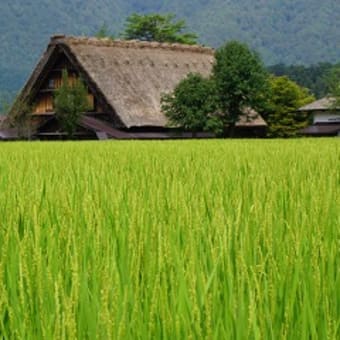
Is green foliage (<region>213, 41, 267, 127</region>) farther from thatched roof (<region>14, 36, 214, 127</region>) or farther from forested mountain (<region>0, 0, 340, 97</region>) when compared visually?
forested mountain (<region>0, 0, 340, 97</region>)

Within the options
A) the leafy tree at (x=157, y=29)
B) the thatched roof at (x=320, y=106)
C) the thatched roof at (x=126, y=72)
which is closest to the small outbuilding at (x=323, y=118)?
the thatched roof at (x=320, y=106)

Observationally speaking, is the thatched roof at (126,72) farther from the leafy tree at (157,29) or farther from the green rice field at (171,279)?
the green rice field at (171,279)

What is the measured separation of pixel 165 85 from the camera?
3003 cm

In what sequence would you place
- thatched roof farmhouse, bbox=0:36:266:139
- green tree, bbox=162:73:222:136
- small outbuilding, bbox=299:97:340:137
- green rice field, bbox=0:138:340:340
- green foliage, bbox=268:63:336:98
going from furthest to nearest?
1. green foliage, bbox=268:63:336:98
2. small outbuilding, bbox=299:97:340:137
3. thatched roof farmhouse, bbox=0:36:266:139
4. green tree, bbox=162:73:222:136
5. green rice field, bbox=0:138:340:340

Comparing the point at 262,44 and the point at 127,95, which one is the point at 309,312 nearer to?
the point at 127,95

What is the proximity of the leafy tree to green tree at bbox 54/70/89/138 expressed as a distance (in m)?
19.3

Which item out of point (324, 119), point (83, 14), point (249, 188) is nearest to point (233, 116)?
point (324, 119)

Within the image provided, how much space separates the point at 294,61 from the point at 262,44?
8.76 meters

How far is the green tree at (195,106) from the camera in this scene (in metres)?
26.2

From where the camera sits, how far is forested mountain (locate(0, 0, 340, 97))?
445ft

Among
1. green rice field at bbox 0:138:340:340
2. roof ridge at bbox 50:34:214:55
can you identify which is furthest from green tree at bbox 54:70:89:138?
green rice field at bbox 0:138:340:340

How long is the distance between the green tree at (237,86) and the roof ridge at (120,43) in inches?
195

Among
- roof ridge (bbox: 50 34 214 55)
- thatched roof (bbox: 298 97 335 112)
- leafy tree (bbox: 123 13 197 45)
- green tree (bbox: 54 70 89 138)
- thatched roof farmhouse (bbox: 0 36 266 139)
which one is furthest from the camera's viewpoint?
leafy tree (bbox: 123 13 197 45)

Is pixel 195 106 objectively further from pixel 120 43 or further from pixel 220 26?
pixel 220 26
